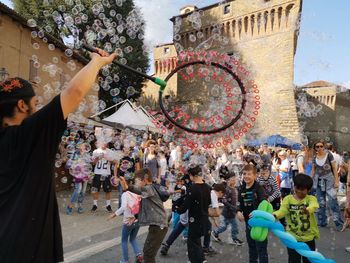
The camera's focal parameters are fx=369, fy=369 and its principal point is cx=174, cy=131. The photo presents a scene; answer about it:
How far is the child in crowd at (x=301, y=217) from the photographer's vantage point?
4094 millimetres

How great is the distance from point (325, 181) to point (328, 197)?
15.0 inches

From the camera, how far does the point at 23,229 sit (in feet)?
5.31

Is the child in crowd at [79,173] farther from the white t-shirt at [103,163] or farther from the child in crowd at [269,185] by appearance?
the child in crowd at [269,185]

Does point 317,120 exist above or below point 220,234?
above

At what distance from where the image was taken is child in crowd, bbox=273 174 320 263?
4.09 metres

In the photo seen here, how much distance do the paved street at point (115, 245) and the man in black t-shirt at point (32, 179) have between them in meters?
3.74

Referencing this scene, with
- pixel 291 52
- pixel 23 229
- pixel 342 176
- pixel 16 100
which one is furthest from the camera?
pixel 291 52

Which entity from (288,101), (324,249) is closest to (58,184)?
(324,249)

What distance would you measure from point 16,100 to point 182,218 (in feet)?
13.7

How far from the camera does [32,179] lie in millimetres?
1649

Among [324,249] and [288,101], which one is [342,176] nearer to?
[324,249]

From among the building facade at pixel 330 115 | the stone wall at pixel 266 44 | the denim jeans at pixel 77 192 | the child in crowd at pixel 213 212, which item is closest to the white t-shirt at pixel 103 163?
the denim jeans at pixel 77 192

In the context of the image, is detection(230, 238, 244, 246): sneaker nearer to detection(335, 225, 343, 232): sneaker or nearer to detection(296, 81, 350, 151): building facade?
detection(335, 225, 343, 232): sneaker

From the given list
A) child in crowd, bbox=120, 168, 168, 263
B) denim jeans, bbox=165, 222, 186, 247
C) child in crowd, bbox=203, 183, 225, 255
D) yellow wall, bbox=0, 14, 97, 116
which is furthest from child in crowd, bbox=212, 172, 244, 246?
yellow wall, bbox=0, 14, 97, 116
